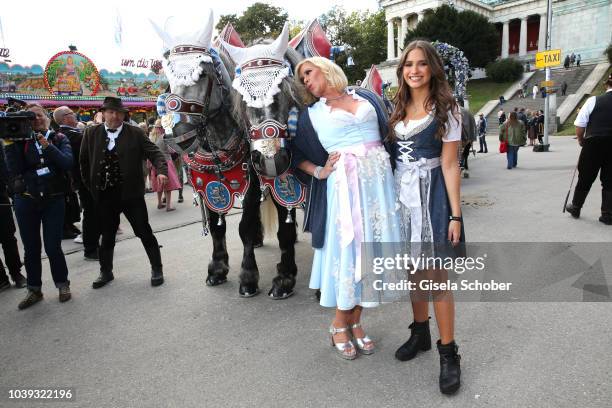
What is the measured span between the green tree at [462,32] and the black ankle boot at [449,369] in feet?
139

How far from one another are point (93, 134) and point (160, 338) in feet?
7.67

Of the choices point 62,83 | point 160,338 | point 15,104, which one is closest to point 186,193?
point 15,104

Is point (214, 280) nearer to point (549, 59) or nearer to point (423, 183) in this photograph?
point (423, 183)

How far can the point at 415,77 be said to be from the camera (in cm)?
226

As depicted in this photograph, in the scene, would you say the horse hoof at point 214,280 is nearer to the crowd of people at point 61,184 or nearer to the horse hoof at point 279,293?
the crowd of people at point 61,184

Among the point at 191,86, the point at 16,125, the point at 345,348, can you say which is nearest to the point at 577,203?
the point at 345,348

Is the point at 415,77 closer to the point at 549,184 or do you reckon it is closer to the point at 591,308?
the point at 591,308

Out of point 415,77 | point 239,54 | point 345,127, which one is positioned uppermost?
point 239,54

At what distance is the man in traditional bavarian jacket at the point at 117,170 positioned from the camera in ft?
13.5

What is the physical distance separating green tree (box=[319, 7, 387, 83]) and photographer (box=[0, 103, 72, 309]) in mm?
47428

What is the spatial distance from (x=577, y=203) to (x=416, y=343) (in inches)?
175

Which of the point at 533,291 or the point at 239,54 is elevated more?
the point at 239,54

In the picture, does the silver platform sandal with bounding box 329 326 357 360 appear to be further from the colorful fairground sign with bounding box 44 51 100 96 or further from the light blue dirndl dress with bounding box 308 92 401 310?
the colorful fairground sign with bounding box 44 51 100 96

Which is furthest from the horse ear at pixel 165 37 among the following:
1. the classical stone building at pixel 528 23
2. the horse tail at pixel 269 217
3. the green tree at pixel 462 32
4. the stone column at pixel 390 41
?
the stone column at pixel 390 41
